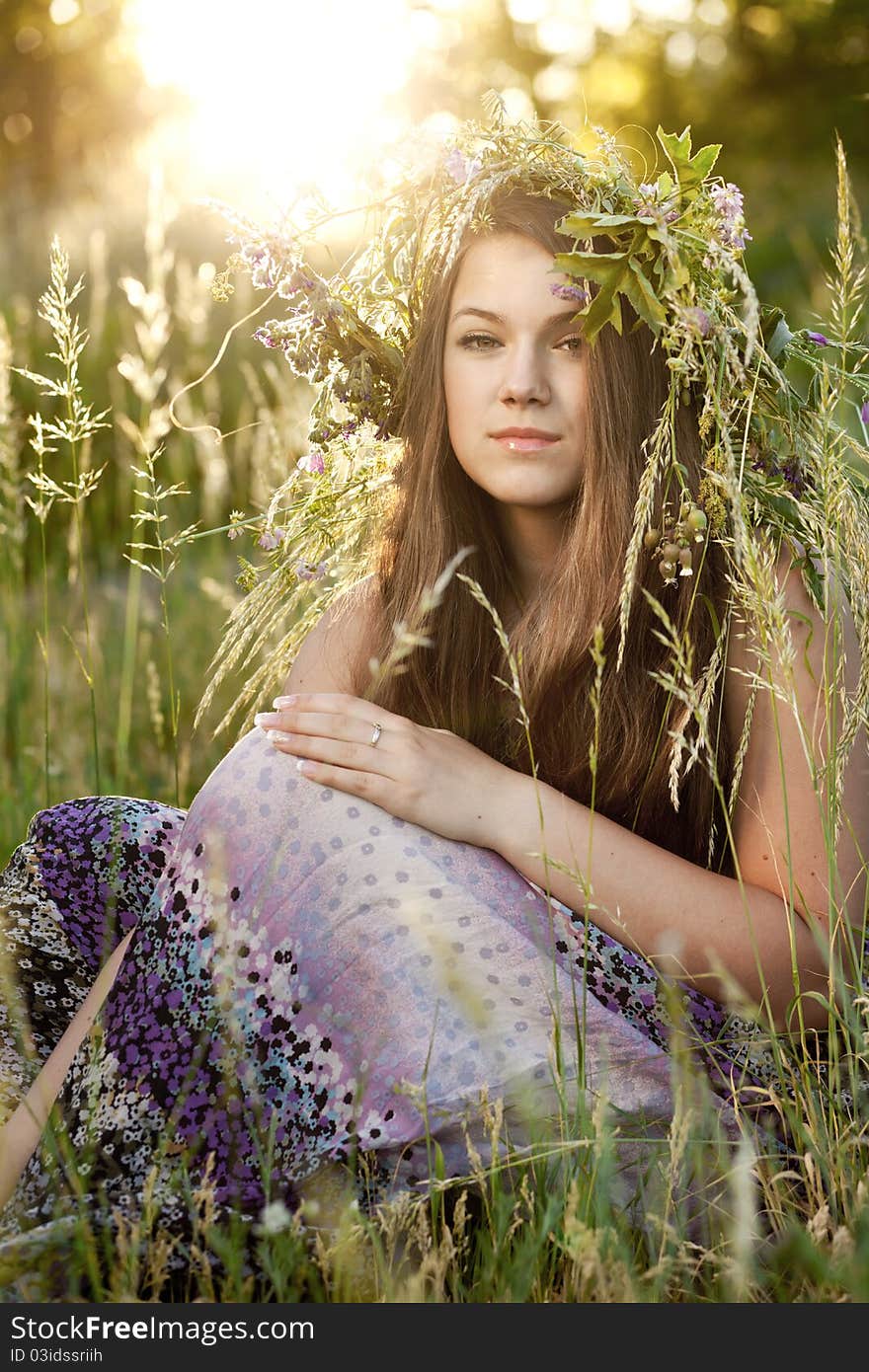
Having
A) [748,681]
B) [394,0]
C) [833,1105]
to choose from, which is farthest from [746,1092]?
[394,0]

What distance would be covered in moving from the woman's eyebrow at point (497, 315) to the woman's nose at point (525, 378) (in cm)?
5

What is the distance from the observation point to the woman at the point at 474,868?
1.71 m

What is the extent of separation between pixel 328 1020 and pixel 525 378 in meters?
Result: 0.99

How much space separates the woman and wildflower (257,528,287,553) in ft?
0.77

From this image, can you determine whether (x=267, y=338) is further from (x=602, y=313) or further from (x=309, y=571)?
(x=602, y=313)

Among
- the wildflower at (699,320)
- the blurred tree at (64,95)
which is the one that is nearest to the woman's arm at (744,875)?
the wildflower at (699,320)

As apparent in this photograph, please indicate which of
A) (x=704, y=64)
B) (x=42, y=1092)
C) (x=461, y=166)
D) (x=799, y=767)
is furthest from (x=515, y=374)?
(x=704, y=64)

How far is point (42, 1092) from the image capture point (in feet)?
5.79

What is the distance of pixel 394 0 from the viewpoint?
11891 mm

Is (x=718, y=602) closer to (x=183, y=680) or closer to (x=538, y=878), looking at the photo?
(x=538, y=878)

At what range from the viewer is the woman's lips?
2.08 metres

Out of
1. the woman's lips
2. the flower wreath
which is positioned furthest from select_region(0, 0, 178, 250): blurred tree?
the woman's lips

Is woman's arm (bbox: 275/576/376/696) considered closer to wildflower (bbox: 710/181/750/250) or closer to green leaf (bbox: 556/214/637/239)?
green leaf (bbox: 556/214/637/239)
